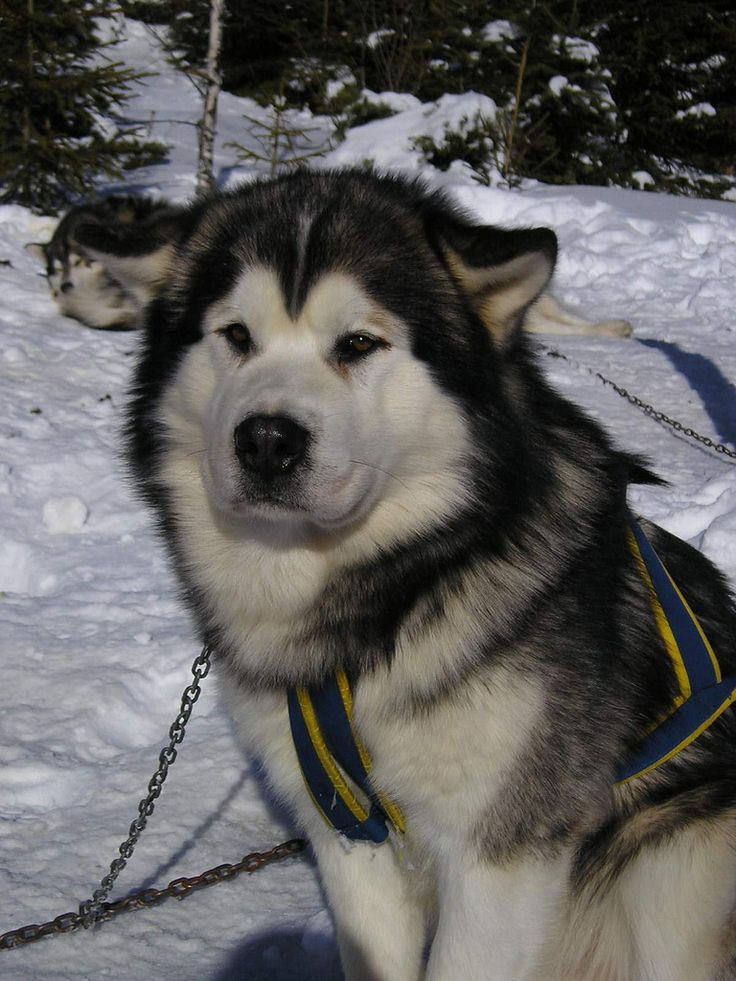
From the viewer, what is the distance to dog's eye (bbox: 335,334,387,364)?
1935 mm

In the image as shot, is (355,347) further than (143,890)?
No

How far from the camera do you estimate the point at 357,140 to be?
1255cm

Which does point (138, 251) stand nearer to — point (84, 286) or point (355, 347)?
point (355, 347)

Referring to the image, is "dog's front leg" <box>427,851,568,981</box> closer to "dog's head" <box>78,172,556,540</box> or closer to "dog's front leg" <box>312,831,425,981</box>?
"dog's front leg" <box>312,831,425,981</box>

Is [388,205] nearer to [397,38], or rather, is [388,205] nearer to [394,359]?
[394,359]

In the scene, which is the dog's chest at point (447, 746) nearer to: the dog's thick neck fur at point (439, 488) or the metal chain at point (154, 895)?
the dog's thick neck fur at point (439, 488)

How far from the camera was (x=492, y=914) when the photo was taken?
1.95 metres

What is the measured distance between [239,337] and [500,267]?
1.83 ft

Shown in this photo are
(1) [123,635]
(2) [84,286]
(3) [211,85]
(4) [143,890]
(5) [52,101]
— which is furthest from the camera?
(3) [211,85]

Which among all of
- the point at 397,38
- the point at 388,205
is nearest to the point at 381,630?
the point at 388,205

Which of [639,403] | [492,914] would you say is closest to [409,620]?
[492,914]

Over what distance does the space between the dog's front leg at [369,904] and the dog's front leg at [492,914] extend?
10.5 inches

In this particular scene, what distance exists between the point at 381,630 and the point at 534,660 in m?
0.33

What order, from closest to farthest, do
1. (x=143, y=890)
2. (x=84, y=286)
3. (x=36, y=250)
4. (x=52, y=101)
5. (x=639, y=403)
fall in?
(x=143, y=890), (x=639, y=403), (x=84, y=286), (x=36, y=250), (x=52, y=101)
